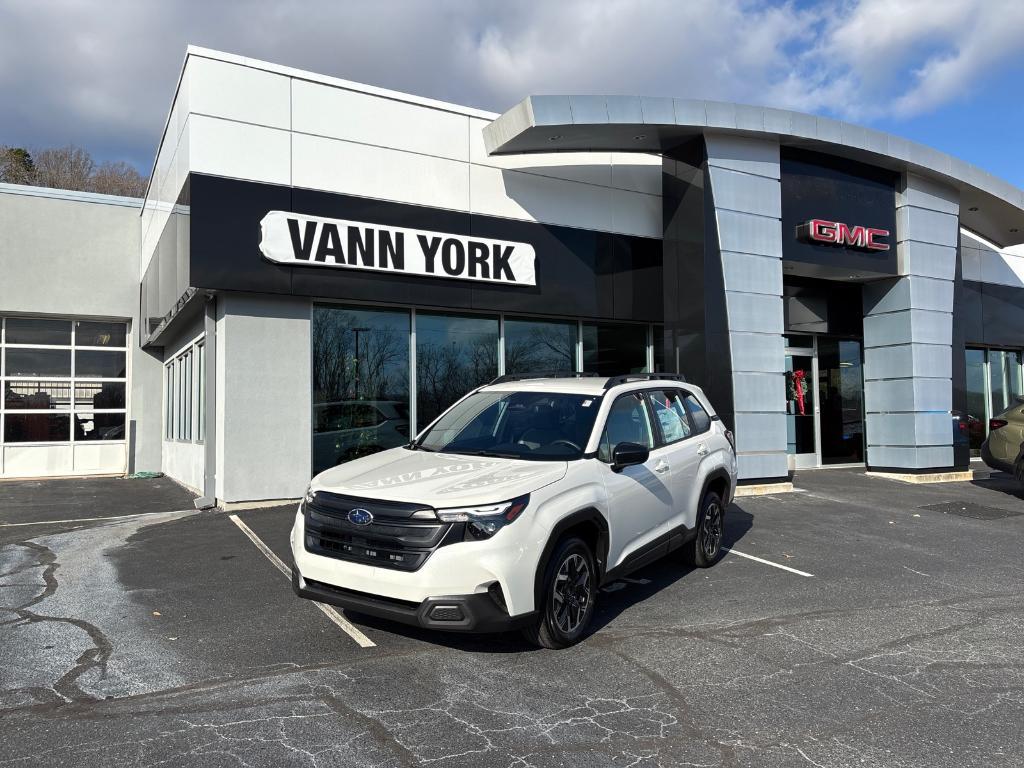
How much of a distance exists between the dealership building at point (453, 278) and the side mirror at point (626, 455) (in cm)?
644

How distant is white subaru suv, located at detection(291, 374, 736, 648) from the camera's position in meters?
4.18

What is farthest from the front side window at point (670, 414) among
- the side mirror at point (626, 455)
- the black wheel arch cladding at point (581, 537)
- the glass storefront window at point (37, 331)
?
the glass storefront window at point (37, 331)

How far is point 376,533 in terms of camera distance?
14.2 ft

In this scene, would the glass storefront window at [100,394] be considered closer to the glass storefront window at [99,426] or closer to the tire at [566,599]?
the glass storefront window at [99,426]

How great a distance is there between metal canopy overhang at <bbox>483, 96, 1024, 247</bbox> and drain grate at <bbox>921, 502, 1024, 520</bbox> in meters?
6.44

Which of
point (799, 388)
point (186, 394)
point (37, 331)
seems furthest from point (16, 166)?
point (799, 388)

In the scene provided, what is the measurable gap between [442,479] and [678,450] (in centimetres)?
259

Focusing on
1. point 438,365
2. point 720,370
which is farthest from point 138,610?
point 720,370

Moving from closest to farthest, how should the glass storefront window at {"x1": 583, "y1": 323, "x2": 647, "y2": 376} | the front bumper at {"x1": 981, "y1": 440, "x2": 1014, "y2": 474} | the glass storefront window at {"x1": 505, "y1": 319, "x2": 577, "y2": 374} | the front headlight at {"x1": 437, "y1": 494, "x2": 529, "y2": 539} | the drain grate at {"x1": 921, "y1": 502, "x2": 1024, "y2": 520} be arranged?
the front headlight at {"x1": 437, "y1": 494, "x2": 529, "y2": 539} < the drain grate at {"x1": 921, "y1": 502, "x2": 1024, "y2": 520} < the front bumper at {"x1": 981, "y1": 440, "x2": 1014, "y2": 474} < the glass storefront window at {"x1": 505, "y1": 319, "x2": 577, "y2": 374} < the glass storefront window at {"x1": 583, "y1": 323, "x2": 647, "y2": 376}

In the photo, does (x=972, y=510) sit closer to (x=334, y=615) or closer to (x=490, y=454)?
(x=490, y=454)

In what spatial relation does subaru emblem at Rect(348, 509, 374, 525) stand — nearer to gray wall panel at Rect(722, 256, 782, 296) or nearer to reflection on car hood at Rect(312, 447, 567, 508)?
reflection on car hood at Rect(312, 447, 567, 508)

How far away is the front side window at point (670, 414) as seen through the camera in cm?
640

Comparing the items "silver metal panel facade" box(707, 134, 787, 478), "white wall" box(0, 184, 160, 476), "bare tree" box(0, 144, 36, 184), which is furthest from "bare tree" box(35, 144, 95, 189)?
"silver metal panel facade" box(707, 134, 787, 478)

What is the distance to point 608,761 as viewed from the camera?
329 cm
